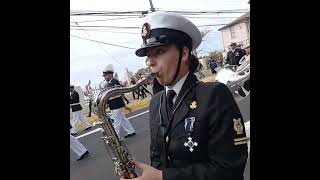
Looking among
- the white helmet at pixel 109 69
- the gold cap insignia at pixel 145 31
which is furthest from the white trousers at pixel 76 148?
the gold cap insignia at pixel 145 31

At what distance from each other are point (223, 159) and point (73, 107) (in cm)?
628

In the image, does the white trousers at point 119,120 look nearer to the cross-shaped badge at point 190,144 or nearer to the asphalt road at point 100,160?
the asphalt road at point 100,160

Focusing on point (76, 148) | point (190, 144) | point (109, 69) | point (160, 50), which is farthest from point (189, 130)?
point (76, 148)

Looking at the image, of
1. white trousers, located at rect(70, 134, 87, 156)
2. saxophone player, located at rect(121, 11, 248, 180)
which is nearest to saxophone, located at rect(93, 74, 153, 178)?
saxophone player, located at rect(121, 11, 248, 180)

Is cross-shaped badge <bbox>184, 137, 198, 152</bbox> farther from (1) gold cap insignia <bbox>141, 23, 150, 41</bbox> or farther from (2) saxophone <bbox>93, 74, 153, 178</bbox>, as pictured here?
(1) gold cap insignia <bbox>141, 23, 150, 41</bbox>

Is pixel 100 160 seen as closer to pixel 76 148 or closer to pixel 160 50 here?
pixel 76 148

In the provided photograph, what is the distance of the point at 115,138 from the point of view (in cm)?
144

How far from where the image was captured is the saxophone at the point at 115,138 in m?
1.36

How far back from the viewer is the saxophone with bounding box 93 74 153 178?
136 cm

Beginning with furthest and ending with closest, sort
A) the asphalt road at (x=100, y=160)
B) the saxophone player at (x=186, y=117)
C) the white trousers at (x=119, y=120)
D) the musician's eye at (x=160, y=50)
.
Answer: the white trousers at (x=119, y=120) → the asphalt road at (x=100, y=160) → the musician's eye at (x=160, y=50) → the saxophone player at (x=186, y=117)

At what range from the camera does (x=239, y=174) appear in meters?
1.22
